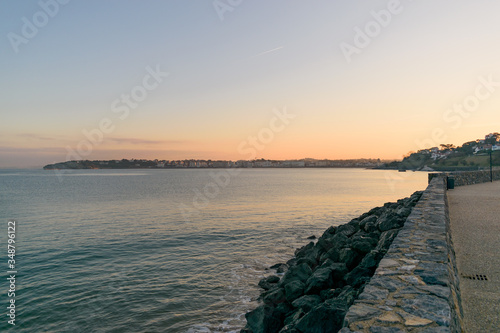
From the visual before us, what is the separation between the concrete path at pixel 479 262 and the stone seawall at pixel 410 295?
0.29 m

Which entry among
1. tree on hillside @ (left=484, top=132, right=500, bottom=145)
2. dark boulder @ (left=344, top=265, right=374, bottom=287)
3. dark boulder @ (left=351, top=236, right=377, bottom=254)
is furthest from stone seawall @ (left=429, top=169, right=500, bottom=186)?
tree on hillside @ (left=484, top=132, right=500, bottom=145)

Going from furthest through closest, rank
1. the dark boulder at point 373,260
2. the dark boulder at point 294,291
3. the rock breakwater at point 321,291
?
1. the dark boulder at point 294,291
2. the dark boulder at point 373,260
3. the rock breakwater at point 321,291

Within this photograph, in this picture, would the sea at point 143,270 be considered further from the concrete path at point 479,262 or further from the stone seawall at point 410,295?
the concrete path at point 479,262

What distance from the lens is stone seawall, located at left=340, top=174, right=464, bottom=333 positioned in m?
2.55

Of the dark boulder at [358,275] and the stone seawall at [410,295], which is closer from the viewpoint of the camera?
the stone seawall at [410,295]

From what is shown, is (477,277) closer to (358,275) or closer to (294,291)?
(358,275)

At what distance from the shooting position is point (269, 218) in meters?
21.4

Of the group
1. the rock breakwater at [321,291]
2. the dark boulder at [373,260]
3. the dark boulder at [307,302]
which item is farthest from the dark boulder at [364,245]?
the dark boulder at [307,302]

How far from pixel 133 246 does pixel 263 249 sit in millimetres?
5842

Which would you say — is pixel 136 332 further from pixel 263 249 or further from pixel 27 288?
pixel 263 249

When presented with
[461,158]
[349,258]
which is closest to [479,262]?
[349,258]

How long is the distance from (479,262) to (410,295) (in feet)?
11.9

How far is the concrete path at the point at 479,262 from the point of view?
3.68 meters

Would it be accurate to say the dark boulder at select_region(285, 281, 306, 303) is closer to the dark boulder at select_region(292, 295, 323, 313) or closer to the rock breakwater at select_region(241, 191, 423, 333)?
the rock breakwater at select_region(241, 191, 423, 333)
